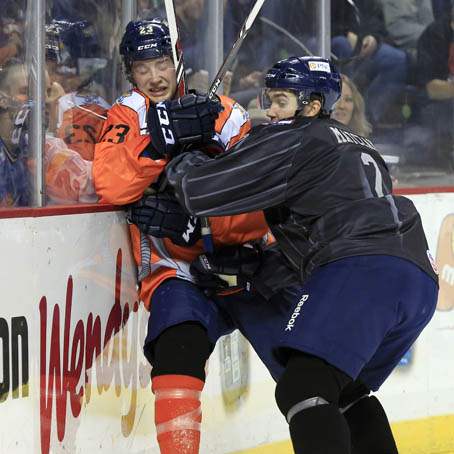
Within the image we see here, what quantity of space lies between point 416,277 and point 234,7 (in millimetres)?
1710

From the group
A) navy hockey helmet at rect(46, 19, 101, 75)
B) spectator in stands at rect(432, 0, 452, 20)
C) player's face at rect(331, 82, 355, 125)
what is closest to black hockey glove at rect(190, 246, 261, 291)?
navy hockey helmet at rect(46, 19, 101, 75)

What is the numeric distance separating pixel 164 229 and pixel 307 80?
553 mm

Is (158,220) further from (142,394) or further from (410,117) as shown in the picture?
(410,117)

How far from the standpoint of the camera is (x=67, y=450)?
11.3ft

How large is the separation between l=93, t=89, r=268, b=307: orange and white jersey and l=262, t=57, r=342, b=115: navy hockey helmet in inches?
11.9

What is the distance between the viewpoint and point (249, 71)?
4660mm

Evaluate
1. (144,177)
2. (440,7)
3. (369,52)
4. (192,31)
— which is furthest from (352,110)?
(144,177)

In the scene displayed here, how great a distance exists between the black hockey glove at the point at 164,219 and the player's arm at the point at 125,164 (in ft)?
0.14

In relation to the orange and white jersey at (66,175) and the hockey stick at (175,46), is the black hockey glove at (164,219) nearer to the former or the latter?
the orange and white jersey at (66,175)

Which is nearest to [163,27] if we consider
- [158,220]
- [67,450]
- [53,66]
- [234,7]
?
[53,66]

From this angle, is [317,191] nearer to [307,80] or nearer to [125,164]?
[307,80]

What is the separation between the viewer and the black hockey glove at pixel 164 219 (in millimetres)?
3574

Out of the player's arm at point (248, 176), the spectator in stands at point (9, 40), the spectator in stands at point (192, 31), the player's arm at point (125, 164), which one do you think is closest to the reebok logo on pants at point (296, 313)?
the player's arm at point (248, 176)

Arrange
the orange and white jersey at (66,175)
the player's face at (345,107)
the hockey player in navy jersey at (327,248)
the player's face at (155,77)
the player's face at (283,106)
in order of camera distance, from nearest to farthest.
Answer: the hockey player in navy jersey at (327,248) < the player's face at (283,106) < the orange and white jersey at (66,175) < the player's face at (155,77) < the player's face at (345,107)
